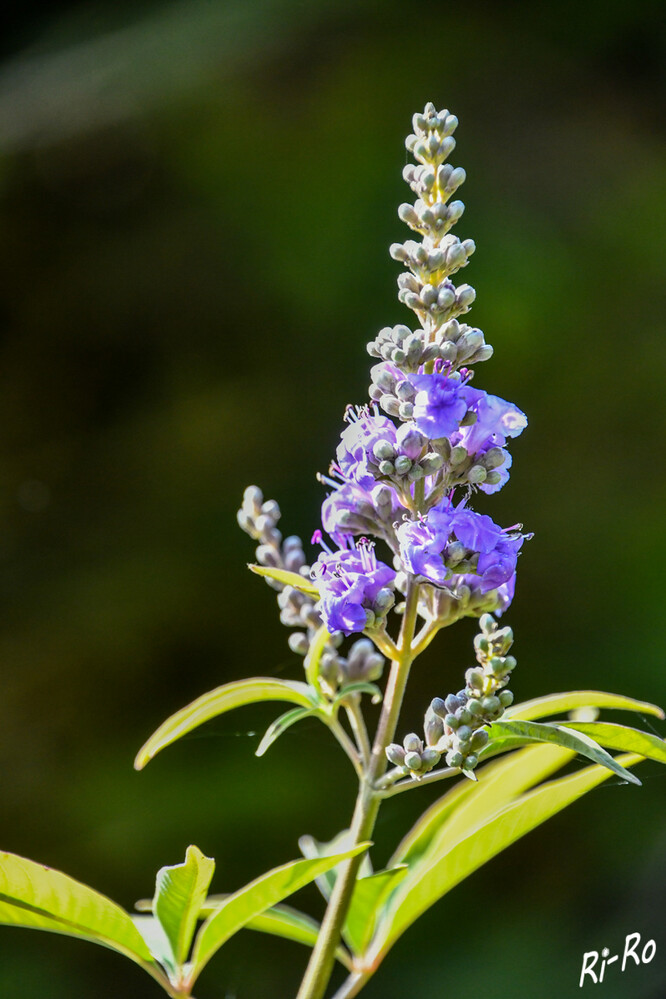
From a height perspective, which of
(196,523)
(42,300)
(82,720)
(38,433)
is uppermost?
(42,300)

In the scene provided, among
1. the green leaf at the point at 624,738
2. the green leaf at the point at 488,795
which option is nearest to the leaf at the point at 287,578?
the green leaf at the point at 624,738

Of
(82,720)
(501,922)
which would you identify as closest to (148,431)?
(82,720)

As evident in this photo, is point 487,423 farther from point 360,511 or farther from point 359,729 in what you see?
point 359,729

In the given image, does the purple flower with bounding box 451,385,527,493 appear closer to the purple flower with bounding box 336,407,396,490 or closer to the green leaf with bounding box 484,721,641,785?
the purple flower with bounding box 336,407,396,490

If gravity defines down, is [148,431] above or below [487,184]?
below

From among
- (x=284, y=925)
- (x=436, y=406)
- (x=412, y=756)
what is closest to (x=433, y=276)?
(x=436, y=406)

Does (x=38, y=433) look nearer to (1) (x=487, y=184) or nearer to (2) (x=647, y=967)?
(1) (x=487, y=184)

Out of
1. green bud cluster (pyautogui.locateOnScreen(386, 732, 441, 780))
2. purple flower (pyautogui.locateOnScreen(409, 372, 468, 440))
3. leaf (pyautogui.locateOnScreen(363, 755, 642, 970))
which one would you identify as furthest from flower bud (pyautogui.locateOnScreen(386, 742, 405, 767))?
purple flower (pyautogui.locateOnScreen(409, 372, 468, 440))

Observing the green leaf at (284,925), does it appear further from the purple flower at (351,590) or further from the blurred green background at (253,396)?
the blurred green background at (253,396)
